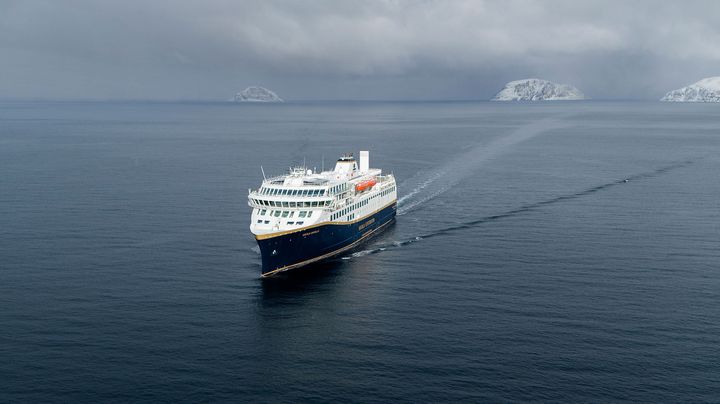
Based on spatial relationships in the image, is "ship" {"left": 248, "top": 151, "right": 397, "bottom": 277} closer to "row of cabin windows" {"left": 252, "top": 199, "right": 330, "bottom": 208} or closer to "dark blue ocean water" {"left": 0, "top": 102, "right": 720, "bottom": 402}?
"row of cabin windows" {"left": 252, "top": 199, "right": 330, "bottom": 208}

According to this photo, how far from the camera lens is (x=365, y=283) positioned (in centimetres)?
8244

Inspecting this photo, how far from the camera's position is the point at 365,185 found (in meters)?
114

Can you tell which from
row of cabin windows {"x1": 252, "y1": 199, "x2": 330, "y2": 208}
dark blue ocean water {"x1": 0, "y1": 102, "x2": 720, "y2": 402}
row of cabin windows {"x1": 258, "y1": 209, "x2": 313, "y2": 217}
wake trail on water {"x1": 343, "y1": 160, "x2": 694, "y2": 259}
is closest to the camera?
dark blue ocean water {"x1": 0, "y1": 102, "x2": 720, "y2": 402}

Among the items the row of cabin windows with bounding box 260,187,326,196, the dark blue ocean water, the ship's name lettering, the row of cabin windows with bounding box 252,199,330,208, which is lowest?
the dark blue ocean water

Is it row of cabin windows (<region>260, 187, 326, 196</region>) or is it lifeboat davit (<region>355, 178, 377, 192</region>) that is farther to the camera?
lifeboat davit (<region>355, 178, 377, 192</region>)

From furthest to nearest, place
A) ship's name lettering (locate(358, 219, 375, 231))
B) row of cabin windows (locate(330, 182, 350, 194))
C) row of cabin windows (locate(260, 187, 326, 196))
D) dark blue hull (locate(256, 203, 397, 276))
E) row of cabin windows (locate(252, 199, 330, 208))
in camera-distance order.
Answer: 1. ship's name lettering (locate(358, 219, 375, 231))
2. row of cabin windows (locate(330, 182, 350, 194))
3. row of cabin windows (locate(260, 187, 326, 196))
4. row of cabin windows (locate(252, 199, 330, 208))
5. dark blue hull (locate(256, 203, 397, 276))

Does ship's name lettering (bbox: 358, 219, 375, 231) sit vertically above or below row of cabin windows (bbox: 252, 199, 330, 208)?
below

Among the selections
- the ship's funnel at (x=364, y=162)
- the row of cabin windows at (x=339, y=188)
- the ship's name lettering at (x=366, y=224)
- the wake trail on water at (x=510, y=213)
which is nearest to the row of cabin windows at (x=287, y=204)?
the row of cabin windows at (x=339, y=188)

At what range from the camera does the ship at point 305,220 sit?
8725cm

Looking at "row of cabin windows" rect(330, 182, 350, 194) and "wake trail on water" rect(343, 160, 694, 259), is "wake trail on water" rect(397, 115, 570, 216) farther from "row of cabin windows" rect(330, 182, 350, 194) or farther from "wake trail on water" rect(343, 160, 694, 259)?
"row of cabin windows" rect(330, 182, 350, 194)

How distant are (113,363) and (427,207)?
8258 cm

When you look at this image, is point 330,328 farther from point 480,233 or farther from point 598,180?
point 598,180

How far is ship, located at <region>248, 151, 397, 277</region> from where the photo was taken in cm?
8725

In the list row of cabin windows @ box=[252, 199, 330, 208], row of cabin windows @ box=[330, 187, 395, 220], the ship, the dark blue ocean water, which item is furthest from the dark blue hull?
row of cabin windows @ box=[252, 199, 330, 208]
